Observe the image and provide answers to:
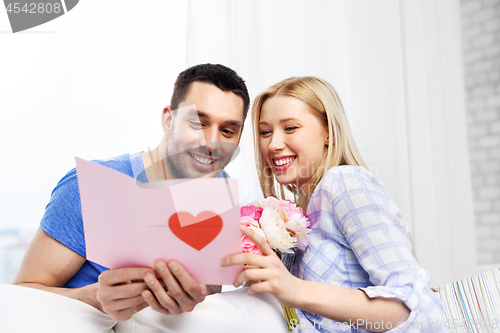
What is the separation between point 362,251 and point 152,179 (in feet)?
1.76

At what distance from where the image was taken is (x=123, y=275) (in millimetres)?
758

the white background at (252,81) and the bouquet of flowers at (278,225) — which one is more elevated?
the white background at (252,81)

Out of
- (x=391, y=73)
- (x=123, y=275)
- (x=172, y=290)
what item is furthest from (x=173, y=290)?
(x=391, y=73)

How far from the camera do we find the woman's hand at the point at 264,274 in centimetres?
71

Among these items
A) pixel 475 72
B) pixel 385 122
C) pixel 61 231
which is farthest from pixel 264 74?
pixel 475 72

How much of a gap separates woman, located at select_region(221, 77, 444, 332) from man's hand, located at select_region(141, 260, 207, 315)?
95mm

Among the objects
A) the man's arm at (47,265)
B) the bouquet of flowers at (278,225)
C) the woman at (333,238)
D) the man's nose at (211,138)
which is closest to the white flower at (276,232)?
the bouquet of flowers at (278,225)

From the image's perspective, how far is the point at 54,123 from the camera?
1.71 meters

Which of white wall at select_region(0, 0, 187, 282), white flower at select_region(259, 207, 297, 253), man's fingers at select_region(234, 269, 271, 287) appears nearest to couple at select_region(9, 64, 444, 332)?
man's fingers at select_region(234, 269, 271, 287)

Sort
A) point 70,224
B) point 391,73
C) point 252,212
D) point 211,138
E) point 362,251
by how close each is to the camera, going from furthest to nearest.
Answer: point 391,73 < point 211,138 < point 70,224 < point 252,212 < point 362,251

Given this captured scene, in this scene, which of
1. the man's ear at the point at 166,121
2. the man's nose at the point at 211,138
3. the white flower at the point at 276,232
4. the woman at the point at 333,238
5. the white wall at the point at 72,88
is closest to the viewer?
the woman at the point at 333,238

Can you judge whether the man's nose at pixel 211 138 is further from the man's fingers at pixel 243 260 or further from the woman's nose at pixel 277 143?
the man's fingers at pixel 243 260

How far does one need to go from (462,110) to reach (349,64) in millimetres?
898

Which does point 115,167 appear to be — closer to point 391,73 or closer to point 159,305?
point 159,305
